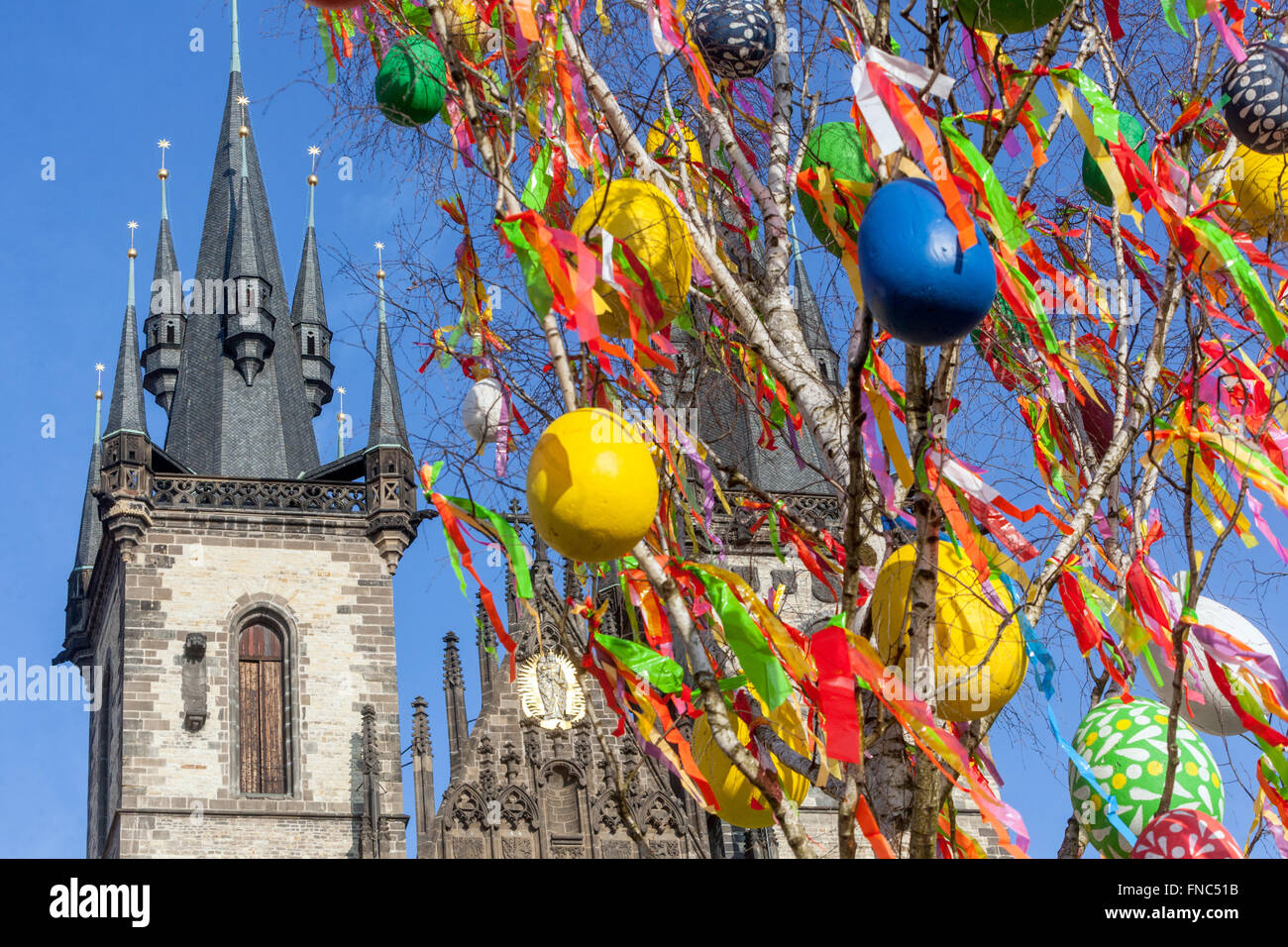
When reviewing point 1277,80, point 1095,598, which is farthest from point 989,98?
point 1095,598

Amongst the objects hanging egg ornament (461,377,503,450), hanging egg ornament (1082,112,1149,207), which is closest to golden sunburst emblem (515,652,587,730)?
hanging egg ornament (461,377,503,450)

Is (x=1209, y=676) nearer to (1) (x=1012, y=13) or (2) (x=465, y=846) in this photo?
(1) (x=1012, y=13)

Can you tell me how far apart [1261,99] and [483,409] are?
269cm

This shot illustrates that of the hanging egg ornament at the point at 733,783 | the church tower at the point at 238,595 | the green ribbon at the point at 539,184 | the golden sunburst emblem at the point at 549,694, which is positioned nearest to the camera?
the hanging egg ornament at the point at 733,783

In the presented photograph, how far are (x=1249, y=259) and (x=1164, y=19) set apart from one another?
0.84 metres

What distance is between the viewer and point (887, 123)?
5094 millimetres

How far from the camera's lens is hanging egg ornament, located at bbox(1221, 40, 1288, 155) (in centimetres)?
584

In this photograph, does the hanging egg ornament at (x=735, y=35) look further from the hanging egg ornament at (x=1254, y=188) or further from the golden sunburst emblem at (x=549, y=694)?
the golden sunburst emblem at (x=549, y=694)

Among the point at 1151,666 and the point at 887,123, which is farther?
the point at 1151,666

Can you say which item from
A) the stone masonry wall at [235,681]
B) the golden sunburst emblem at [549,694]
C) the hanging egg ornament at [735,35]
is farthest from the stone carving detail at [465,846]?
the hanging egg ornament at [735,35]

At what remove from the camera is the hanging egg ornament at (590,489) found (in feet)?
16.0

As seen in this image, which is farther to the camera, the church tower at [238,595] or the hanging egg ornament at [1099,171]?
the church tower at [238,595]

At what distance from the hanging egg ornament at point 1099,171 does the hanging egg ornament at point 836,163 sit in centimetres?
80
